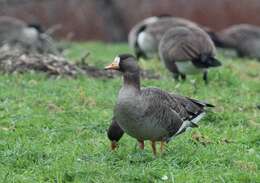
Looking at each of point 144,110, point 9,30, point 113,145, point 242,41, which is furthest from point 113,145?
point 9,30

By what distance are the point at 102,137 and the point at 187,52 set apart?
345 centimetres

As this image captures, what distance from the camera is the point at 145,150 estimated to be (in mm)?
7898

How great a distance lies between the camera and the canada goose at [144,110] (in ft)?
23.7

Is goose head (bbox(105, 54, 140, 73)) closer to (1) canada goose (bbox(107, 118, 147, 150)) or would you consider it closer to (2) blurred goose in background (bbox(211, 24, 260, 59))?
(1) canada goose (bbox(107, 118, 147, 150))

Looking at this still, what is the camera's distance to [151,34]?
51.8 ft

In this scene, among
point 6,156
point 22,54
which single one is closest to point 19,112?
point 6,156

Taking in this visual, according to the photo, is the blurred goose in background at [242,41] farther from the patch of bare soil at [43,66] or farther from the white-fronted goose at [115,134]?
the white-fronted goose at [115,134]

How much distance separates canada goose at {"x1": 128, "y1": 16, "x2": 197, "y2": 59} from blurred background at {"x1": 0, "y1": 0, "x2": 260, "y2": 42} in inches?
170

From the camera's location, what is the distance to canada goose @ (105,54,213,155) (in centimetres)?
722

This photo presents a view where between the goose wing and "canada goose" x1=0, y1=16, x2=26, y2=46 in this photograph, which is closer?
the goose wing

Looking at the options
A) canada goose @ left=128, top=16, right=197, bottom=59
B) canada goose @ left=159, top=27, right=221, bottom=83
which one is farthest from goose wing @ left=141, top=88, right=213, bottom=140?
canada goose @ left=128, top=16, right=197, bottom=59

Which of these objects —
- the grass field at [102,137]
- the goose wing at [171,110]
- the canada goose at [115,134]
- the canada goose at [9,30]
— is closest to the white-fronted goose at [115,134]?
the canada goose at [115,134]

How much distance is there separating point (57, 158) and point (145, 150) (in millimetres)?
1000

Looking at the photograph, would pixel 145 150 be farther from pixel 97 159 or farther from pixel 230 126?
pixel 230 126
